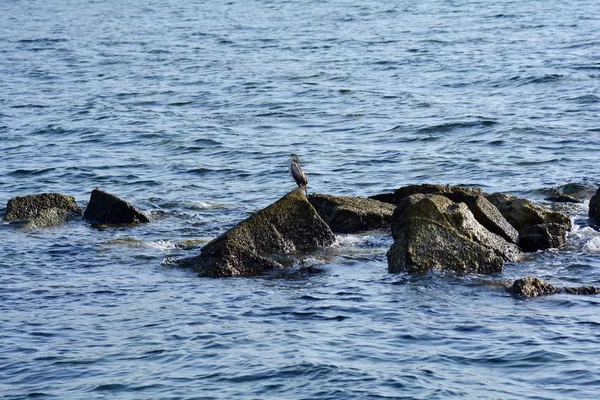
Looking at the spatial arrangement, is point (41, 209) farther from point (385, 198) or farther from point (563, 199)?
point (563, 199)

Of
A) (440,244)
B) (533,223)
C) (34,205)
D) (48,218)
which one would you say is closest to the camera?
(440,244)

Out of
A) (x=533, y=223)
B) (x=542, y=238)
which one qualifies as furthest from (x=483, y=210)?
(x=533, y=223)

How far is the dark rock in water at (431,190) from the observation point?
15.1 metres

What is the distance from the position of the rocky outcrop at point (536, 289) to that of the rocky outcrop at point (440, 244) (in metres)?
0.87

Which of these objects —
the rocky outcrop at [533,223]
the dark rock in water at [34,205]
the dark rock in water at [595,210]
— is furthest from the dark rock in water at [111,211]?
the dark rock in water at [595,210]

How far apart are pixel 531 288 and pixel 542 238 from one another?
2.18 metres

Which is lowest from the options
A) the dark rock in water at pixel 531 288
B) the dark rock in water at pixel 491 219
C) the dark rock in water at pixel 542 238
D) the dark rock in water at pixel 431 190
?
the dark rock in water at pixel 531 288

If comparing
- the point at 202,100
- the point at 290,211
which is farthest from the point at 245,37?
the point at 290,211

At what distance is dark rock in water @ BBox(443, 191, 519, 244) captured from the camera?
14002 mm

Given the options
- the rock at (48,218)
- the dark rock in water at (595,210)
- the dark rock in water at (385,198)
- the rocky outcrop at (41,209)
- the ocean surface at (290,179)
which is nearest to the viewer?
the ocean surface at (290,179)

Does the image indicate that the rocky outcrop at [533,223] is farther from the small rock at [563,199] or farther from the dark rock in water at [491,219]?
the small rock at [563,199]

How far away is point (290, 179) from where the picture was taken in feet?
65.7

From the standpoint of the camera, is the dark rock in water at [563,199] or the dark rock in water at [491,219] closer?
the dark rock in water at [491,219]

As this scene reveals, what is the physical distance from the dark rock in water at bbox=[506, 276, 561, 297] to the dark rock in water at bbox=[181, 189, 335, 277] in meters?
3.17
